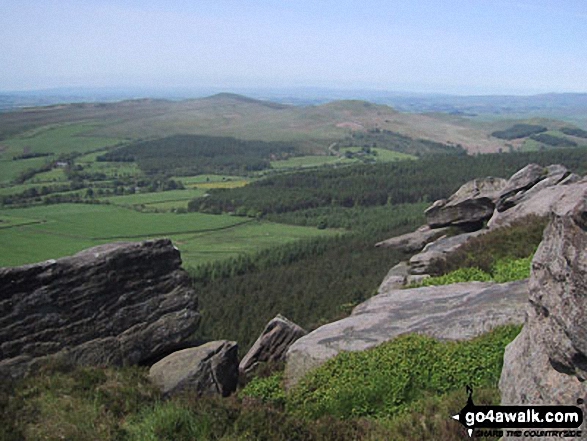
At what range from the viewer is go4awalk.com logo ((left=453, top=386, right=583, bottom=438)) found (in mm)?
6699

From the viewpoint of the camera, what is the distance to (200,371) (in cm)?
1320

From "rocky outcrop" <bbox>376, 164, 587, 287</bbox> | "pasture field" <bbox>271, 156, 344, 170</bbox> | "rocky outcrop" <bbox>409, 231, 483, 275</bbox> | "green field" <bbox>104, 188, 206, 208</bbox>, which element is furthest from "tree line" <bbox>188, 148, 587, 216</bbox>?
"rocky outcrop" <bbox>409, 231, 483, 275</bbox>

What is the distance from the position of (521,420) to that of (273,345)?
9405 millimetres

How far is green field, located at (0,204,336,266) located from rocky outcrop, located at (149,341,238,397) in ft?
186

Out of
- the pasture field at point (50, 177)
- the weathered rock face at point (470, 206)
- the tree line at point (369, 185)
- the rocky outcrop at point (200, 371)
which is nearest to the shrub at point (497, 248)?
the weathered rock face at point (470, 206)

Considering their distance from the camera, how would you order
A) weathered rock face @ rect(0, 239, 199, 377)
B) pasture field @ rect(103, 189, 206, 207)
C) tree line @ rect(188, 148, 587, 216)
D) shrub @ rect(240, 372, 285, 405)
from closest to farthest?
shrub @ rect(240, 372, 285, 405)
weathered rock face @ rect(0, 239, 199, 377)
tree line @ rect(188, 148, 587, 216)
pasture field @ rect(103, 189, 206, 207)

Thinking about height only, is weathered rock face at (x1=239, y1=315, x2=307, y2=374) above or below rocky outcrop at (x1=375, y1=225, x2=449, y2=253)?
above

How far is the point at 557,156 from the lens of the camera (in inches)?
4545

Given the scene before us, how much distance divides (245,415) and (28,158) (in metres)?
173

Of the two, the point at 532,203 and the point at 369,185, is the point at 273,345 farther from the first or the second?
the point at 369,185

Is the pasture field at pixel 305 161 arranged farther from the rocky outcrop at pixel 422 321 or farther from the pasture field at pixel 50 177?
the rocky outcrop at pixel 422 321

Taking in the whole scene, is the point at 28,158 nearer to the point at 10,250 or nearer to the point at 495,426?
the point at 10,250

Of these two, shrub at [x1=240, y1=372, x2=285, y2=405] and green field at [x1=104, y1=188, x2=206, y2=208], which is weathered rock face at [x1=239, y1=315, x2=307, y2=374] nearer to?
shrub at [x1=240, y1=372, x2=285, y2=405]

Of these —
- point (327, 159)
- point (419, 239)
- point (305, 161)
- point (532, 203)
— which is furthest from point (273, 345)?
point (327, 159)
